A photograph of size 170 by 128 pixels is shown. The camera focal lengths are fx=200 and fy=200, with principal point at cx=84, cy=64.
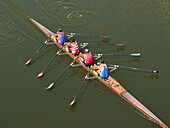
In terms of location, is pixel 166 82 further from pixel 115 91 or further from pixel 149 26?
pixel 149 26

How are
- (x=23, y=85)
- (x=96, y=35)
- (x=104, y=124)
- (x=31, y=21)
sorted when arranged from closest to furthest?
1. (x=104, y=124)
2. (x=23, y=85)
3. (x=96, y=35)
4. (x=31, y=21)

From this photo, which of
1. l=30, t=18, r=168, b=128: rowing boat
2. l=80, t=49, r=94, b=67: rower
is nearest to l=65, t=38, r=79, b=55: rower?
l=30, t=18, r=168, b=128: rowing boat

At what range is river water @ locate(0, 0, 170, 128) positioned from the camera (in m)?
13.5

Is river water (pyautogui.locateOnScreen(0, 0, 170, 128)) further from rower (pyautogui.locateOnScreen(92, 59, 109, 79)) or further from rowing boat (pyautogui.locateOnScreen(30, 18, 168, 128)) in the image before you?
rower (pyautogui.locateOnScreen(92, 59, 109, 79))

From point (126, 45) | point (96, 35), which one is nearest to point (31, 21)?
point (96, 35)

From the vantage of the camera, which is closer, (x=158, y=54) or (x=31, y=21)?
(x=158, y=54)

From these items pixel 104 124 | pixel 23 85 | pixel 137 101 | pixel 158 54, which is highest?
pixel 158 54

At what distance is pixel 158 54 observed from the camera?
57.2 feet

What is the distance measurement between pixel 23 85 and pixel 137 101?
862cm

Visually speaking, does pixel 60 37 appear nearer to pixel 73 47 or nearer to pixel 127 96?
pixel 73 47

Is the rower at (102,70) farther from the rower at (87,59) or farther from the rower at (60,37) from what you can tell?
the rower at (60,37)

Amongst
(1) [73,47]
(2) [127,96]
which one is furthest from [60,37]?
(2) [127,96]

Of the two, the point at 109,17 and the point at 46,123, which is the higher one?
the point at 109,17

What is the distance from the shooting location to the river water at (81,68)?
13.5 metres
